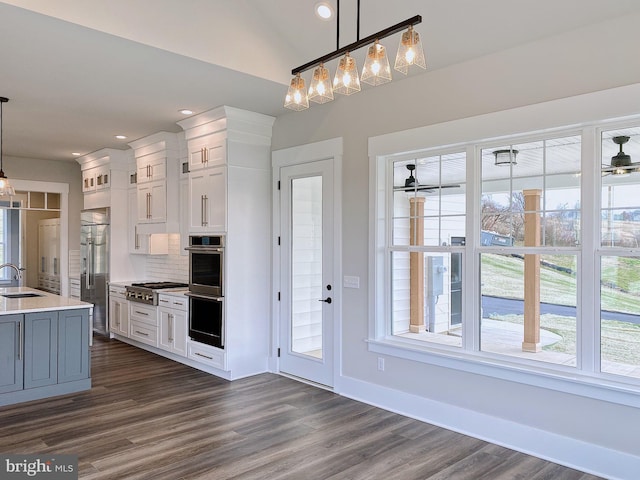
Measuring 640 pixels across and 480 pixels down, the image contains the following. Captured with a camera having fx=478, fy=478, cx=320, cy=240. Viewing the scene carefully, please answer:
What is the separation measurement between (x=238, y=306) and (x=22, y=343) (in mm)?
2002

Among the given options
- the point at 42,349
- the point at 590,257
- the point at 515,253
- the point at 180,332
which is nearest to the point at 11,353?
the point at 42,349

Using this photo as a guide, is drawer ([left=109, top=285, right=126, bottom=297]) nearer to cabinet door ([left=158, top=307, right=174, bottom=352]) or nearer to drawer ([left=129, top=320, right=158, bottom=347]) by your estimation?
drawer ([left=129, top=320, right=158, bottom=347])

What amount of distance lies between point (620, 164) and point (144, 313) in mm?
5511

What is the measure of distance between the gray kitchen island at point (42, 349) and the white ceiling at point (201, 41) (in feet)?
6.67

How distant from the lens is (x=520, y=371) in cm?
335

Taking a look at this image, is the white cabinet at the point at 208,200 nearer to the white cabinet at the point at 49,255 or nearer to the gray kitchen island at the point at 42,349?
A: the gray kitchen island at the point at 42,349

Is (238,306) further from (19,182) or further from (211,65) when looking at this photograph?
(19,182)

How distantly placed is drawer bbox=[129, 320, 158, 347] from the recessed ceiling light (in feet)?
13.8

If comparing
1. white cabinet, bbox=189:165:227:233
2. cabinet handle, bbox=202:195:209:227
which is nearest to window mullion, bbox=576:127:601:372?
white cabinet, bbox=189:165:227:233

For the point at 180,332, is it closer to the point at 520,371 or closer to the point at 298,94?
the point at 520,371

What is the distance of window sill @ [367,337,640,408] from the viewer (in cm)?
296

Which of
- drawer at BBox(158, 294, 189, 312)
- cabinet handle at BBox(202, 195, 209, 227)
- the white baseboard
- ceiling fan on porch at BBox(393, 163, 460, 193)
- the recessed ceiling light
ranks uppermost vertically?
the recessed ceiling light

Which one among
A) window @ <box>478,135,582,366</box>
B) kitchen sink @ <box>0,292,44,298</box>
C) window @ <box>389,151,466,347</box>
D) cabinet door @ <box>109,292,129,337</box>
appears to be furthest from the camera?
cabinet door @ <box>109,292,129,337</box>

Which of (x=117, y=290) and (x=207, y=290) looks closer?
(x=207, y=290)
